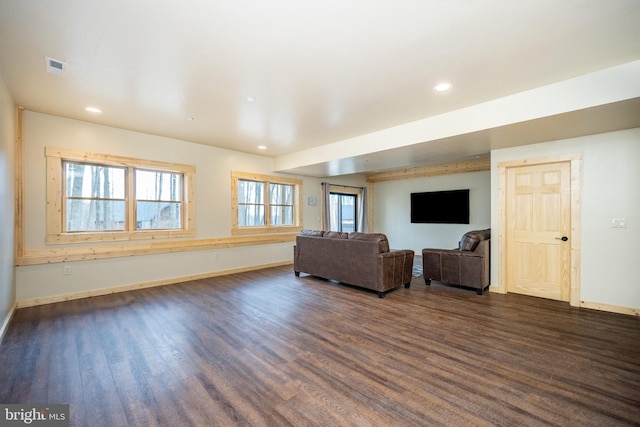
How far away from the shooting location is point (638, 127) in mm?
3447

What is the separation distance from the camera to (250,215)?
6645mm

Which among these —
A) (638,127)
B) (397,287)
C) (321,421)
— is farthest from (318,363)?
(638,127)

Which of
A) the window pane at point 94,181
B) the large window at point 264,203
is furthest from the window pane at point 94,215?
the large window at point 264,203

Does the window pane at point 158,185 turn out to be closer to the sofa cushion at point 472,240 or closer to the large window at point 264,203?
the large window at point 264,203

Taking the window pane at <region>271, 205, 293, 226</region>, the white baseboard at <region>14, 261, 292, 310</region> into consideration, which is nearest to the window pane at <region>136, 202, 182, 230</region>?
the white baseboard at <region>14, 261, 292, 310</region>

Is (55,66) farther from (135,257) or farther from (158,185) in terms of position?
(135,257)

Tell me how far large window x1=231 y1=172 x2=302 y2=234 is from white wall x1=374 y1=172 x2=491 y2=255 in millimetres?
3165

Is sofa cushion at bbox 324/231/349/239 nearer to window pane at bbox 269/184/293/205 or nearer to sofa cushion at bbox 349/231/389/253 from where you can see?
sofa cushion at bbox 349/231/389/253

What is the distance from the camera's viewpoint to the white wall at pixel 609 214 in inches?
138

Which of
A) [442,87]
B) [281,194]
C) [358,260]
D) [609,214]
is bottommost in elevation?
[358,260]

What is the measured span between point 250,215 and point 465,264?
15.1 feet

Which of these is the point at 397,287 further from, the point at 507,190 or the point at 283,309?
the point at 507,190

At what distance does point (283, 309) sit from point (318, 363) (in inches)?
57.4
